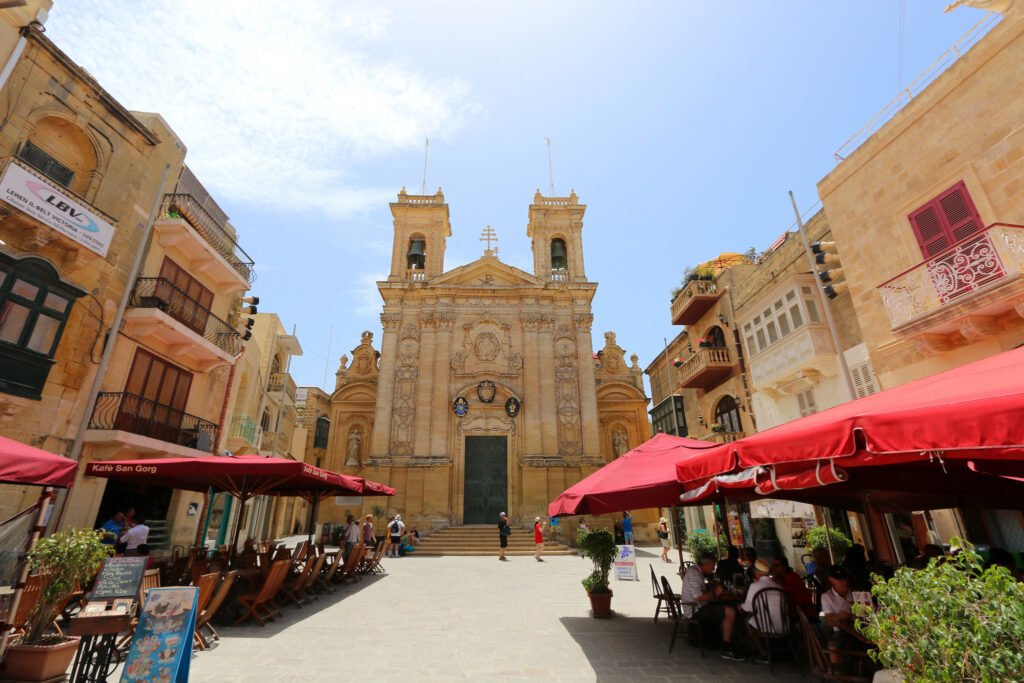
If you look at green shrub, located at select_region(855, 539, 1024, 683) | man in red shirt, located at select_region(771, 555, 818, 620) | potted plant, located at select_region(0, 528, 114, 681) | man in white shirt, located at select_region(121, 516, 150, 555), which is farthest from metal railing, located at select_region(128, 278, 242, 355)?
green shrub, located at select_region(855, 539, 1024, 683)

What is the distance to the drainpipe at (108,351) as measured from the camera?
1046 cm

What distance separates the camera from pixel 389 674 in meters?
5.37

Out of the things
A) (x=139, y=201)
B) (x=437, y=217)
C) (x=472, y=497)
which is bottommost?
(x=472, y=497)

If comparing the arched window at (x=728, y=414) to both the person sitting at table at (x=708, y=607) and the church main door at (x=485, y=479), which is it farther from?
the church main door at (x=485, y=479)

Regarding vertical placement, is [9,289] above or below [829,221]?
below

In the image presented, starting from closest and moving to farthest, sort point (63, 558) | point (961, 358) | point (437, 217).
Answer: point (63, 558)
point (961, 358)
point (437, 217)

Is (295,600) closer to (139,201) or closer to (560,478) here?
(139,201)

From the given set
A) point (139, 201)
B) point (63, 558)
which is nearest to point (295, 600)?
point (63, 558)

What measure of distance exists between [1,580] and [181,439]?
25.1 ft

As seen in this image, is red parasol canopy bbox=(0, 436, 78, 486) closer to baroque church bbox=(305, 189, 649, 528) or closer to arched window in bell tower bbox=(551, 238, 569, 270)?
baroque church bbox=(305, 189, 649, 528)

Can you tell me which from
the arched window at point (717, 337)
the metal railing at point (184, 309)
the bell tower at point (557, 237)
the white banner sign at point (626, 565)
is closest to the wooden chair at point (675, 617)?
the white banner sign at point (626, 565)

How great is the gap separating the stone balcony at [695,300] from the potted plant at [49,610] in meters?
18.1

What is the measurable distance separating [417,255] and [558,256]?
8.85 m

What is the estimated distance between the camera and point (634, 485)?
21.6 feet
